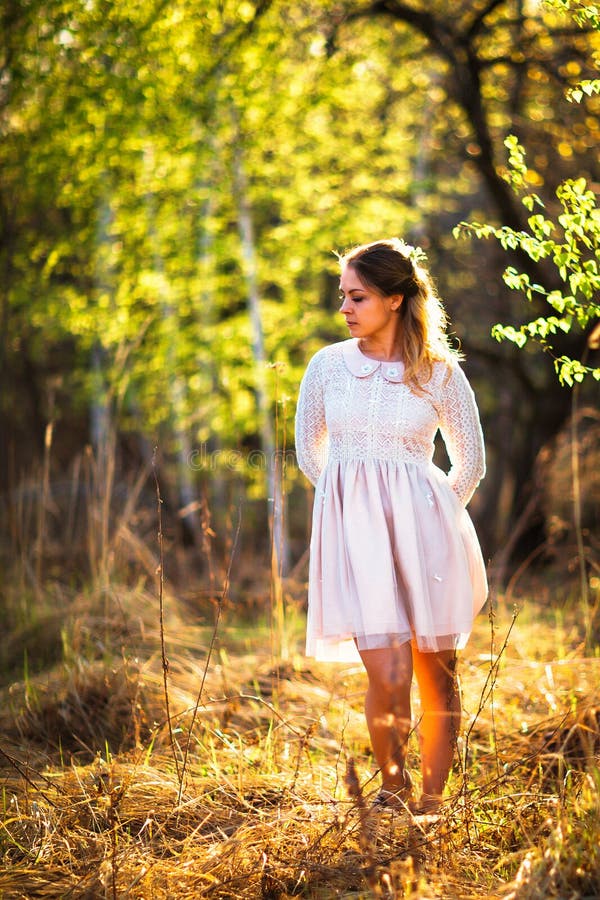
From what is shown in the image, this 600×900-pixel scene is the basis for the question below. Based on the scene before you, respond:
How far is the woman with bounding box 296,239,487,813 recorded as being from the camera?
9.07 ft

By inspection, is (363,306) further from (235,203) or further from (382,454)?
(235,203)

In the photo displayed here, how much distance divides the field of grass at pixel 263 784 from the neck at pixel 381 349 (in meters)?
0.93

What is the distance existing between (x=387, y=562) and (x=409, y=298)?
0.88 meters

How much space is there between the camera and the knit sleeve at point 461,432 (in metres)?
3.02

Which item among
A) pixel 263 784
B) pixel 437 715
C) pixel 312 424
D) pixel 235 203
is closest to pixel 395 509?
pixel 312 424

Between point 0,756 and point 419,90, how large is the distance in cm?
764

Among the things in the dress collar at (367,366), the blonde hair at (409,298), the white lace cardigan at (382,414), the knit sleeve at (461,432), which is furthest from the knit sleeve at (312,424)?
the knit sleeve at (461,432)

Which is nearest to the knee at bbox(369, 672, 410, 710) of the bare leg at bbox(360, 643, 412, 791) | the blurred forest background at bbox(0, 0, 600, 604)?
the bare leg at bbox(360, 643, 412, 791)

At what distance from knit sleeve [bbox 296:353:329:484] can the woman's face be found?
0.58 feet

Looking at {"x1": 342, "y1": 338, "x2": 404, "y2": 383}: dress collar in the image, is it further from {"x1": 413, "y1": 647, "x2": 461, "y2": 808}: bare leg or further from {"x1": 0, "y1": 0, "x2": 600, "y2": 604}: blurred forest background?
{"x1": 0, "y1": 0, "x2": 600, "y2": 604}: blurred forest background

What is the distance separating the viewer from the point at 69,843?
102 inches

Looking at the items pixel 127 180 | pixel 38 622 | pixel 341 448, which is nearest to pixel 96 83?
pixel 127 180

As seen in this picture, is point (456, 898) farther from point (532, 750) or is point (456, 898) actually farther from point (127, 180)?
point (127, 180)

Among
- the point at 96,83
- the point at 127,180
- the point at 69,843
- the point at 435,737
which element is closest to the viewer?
the point at 69,843
